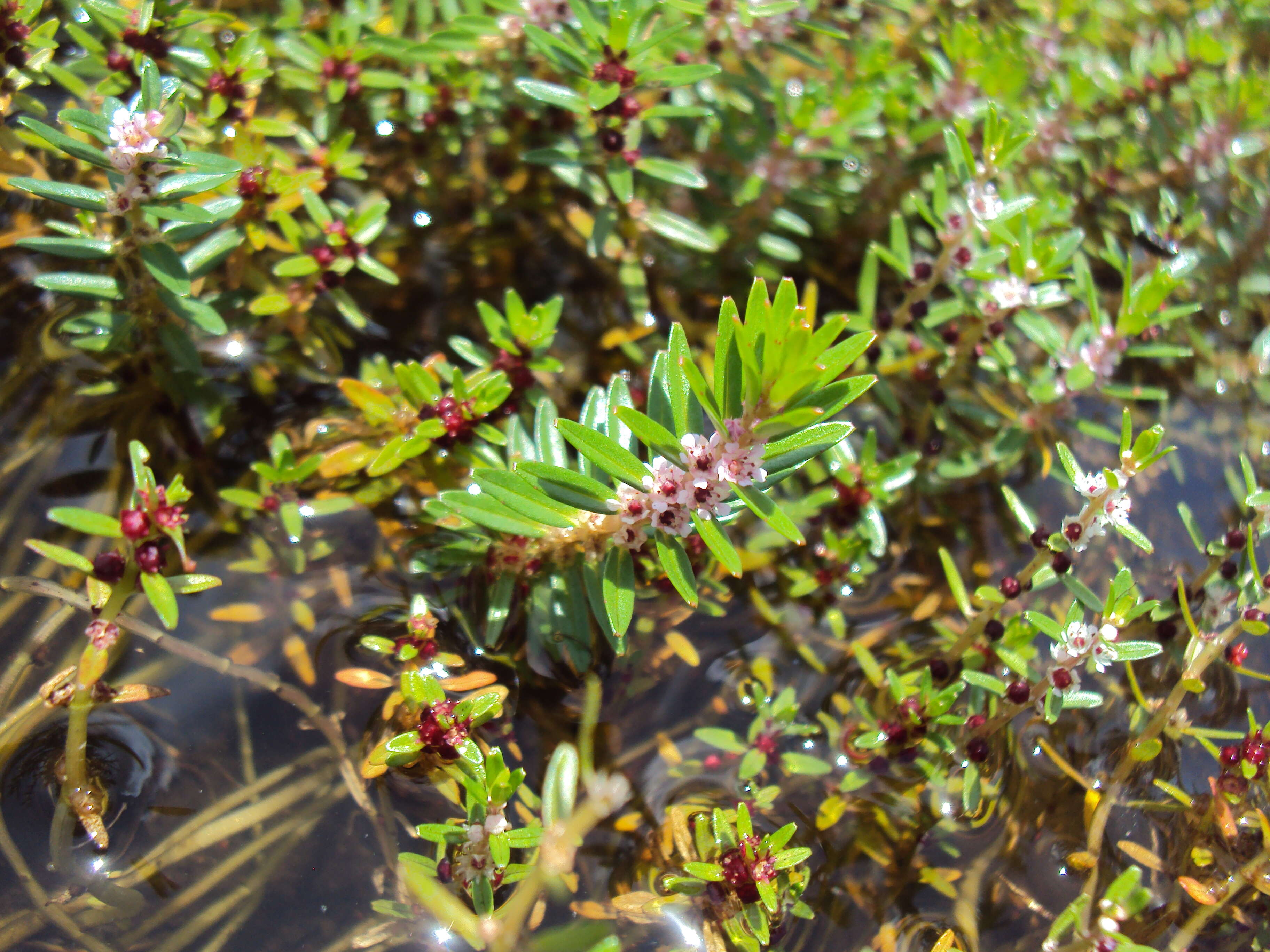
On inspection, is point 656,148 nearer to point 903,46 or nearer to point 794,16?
point 794,16

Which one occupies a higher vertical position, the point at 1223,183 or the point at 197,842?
the point at 1223,183

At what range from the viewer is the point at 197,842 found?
2.58 meters

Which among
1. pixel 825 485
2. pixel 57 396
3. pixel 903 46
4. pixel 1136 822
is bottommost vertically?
pixel 1136 822

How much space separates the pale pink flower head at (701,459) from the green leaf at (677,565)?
19cm

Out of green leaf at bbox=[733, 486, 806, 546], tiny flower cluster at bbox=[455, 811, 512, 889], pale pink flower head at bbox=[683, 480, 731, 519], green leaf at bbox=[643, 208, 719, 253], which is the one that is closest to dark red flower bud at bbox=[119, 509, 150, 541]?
tiny flower cluster at bbox=[455, 811, 512, 889]

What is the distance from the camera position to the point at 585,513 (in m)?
2.53

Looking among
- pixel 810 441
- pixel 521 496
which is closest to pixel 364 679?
pixel 521 496

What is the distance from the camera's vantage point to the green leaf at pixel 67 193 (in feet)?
8.09

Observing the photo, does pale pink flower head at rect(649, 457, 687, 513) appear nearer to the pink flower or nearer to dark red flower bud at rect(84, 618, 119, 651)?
the pink flower

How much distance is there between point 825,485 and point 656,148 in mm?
1824

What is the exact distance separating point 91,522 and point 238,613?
574 mm

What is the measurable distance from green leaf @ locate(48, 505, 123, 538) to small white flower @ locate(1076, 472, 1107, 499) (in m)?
2.72

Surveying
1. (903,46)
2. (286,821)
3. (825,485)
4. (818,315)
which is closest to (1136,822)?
(825,485)

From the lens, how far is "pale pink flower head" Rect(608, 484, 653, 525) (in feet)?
7.40
